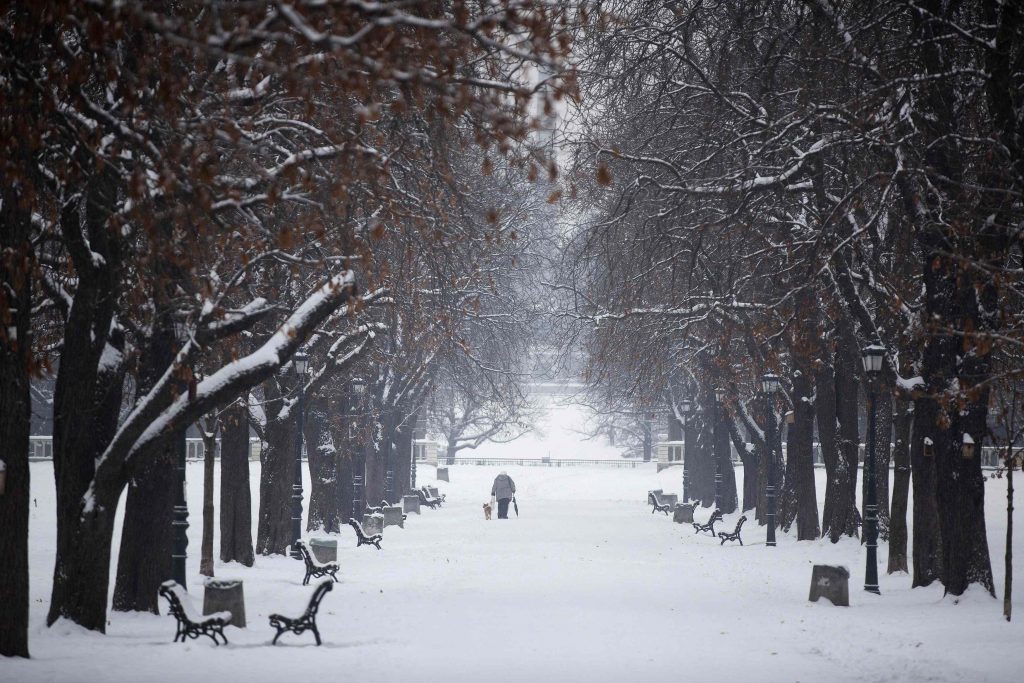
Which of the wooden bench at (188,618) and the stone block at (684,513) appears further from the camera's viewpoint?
the stone block at (684,513)

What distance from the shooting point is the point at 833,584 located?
1745cm

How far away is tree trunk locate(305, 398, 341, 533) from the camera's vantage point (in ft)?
96.4

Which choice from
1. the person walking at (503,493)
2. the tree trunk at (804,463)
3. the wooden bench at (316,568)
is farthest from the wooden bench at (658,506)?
the wooden bench at (316,568)

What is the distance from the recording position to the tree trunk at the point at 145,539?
15.2 meters

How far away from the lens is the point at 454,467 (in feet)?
258

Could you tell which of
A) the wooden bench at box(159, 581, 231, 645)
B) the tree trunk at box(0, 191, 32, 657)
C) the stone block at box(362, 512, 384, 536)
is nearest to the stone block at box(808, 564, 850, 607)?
the wooden bench at box(159, 581, 231, 645)

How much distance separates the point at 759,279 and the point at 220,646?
15.0 meters

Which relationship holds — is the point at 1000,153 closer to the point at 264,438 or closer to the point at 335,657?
the point at 335,657

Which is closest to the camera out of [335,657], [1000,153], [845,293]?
[335,657]

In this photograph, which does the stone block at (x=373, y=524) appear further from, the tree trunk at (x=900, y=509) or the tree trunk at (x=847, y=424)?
the tree trunk at (x=900, y=509)

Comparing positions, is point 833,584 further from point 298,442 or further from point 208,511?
point 208,511

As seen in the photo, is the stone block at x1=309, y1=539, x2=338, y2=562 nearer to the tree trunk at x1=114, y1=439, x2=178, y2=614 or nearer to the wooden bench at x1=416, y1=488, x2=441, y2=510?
the tree trunk at x1=114, y1=439, x2=178, y2=614

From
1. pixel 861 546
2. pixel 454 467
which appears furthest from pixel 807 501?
pixel 454 467

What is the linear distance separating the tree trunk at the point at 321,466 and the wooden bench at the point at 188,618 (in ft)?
50.2
